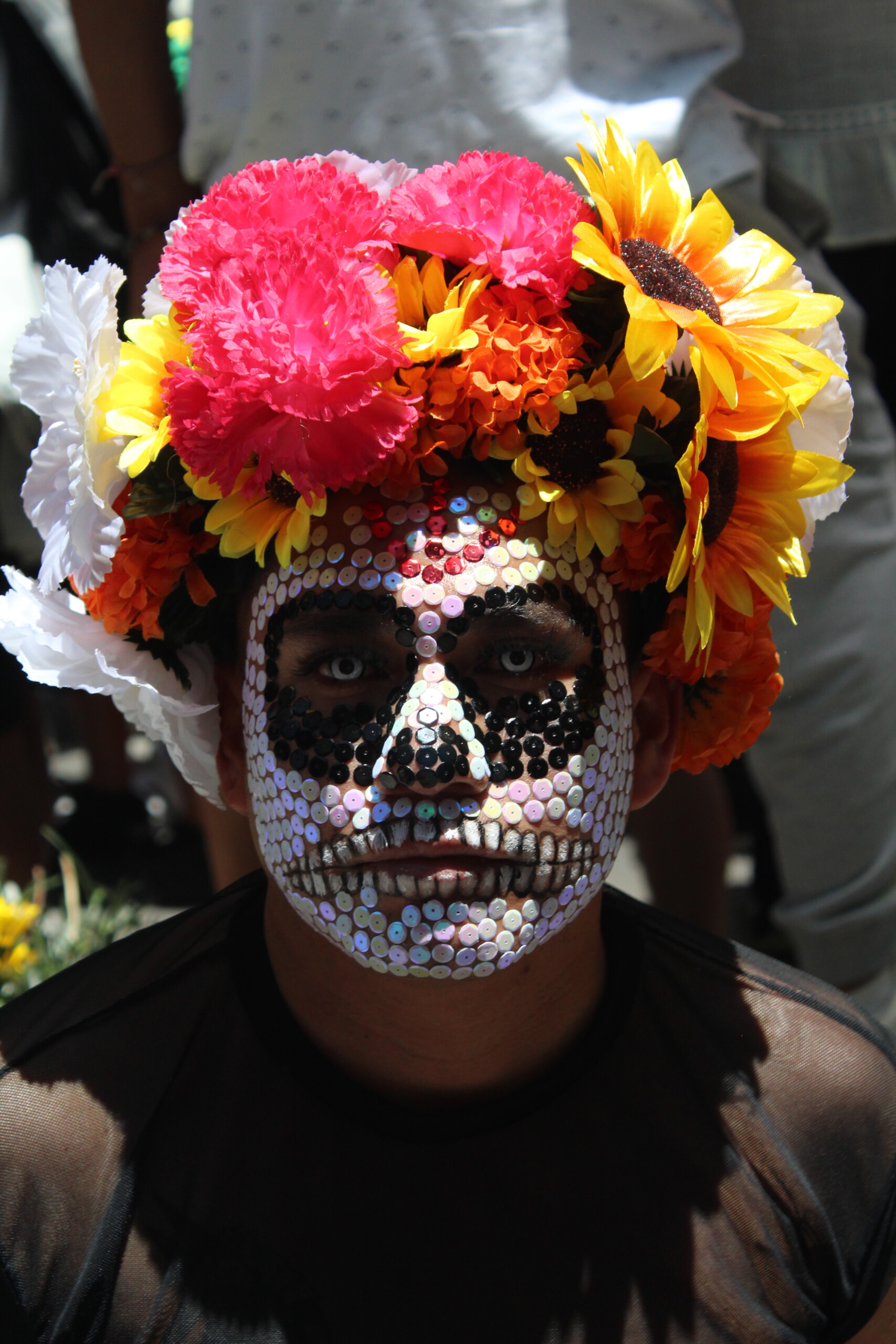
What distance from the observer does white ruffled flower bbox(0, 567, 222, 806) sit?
1.79 meters

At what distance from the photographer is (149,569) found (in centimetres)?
173

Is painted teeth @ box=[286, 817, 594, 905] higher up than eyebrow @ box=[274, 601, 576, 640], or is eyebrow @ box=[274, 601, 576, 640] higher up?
eyebrow @ box=[274, 601, 576, 640]

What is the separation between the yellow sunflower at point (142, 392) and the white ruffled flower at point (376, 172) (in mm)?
318

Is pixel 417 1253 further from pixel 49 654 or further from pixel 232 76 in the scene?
pixel 232 76

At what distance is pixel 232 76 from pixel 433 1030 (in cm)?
168

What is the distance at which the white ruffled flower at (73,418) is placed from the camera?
64.6 inches

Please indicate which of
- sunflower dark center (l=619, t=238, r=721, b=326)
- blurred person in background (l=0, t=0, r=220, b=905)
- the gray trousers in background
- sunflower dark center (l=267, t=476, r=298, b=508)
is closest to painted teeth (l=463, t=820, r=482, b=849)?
sunflower dark center (l=267, t=476, r=298, b=508)

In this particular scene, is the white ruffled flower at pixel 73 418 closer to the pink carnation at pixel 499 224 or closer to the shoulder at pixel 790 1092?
the pink carnation at pixel 499 224

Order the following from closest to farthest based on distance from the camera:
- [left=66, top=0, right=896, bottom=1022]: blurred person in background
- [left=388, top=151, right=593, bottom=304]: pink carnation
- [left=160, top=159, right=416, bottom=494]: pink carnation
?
[left=160, top=159, right=416, bottom=494]: pink carnation
[left=388, top=151, right=593, bottom=304]: pink carnation
[left=66, top=0, right=896, bottom=1022]: blurred person in background

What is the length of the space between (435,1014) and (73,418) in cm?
95

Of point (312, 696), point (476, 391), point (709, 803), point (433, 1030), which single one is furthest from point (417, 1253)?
point (709, 803)

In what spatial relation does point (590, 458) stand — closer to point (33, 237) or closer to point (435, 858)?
point (435, 858)

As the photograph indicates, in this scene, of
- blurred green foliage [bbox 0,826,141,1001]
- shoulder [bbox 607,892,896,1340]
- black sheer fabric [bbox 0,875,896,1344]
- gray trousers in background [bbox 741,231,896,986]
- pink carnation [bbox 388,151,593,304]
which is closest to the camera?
pink carnation [bbox 388,151,593,304]

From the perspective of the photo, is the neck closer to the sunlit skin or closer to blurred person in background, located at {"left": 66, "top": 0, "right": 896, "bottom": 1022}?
the sunlit skin
